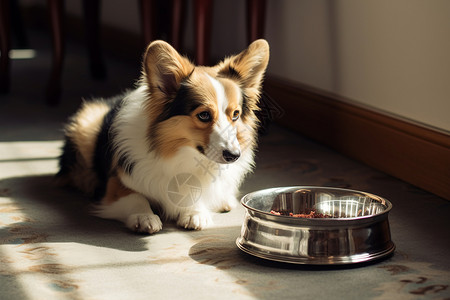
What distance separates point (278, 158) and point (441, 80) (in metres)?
0.90

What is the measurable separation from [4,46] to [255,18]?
188 centimetres

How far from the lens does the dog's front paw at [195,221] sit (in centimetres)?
224

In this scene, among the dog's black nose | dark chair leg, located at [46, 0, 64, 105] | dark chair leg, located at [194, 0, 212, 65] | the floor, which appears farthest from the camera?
dark chair leg, located at [46, 0, 64, 105]

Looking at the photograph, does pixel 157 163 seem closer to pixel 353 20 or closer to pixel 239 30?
pixel 353 20

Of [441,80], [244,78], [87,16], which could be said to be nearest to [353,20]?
[441,80]

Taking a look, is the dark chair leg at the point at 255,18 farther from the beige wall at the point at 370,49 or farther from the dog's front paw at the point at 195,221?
the dog's front paw at the point at 195,221

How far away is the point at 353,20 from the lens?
3.16 meters

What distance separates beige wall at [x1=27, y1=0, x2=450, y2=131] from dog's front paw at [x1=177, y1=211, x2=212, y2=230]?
101cm

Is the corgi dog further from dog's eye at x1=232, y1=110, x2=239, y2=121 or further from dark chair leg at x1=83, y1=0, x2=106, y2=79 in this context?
dark chair leg at x1=83, y1=0, x2=106, y2=79

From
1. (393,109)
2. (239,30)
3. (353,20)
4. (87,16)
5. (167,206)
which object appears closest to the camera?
(167,206)

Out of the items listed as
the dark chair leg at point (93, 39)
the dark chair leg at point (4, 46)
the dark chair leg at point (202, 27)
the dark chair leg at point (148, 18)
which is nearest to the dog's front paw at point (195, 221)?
the dark chair leg at point (202, 27)

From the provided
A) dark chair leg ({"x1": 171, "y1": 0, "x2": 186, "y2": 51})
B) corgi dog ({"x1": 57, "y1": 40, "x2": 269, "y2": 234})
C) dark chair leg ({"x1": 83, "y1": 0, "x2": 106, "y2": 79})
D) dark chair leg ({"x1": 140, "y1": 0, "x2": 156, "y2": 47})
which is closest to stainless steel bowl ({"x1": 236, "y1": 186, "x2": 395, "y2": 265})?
corgi dog ({"x1": 57, "y1": 40, "x2": 269, "y2": 234})

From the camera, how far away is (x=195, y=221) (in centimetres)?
224

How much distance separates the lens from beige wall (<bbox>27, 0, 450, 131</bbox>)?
2.60m
